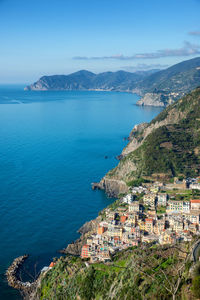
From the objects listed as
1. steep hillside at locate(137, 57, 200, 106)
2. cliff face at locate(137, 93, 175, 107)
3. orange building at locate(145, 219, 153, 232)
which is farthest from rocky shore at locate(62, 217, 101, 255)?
steep hillside at locate(137, 57, 200, 106)

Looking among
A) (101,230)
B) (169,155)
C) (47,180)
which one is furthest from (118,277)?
(169,155)

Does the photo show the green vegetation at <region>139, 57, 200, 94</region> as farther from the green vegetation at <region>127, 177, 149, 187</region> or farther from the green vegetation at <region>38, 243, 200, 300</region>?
the green vegetation at <region>38, 243, 200, 300</region>

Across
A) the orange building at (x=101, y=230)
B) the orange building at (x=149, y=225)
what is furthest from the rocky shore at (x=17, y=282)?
the orange building at (x=149, y=225)

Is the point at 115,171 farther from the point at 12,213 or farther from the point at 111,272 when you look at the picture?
the point at 111,272

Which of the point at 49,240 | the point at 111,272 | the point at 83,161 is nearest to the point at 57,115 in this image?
the point at 83,161

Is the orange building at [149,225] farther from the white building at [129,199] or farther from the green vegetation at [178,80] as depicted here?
the green vegetation at [178,80]

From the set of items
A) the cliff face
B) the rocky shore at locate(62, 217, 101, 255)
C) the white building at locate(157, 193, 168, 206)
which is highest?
the cliff face

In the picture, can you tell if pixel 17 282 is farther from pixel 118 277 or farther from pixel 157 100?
pixel 157 100
